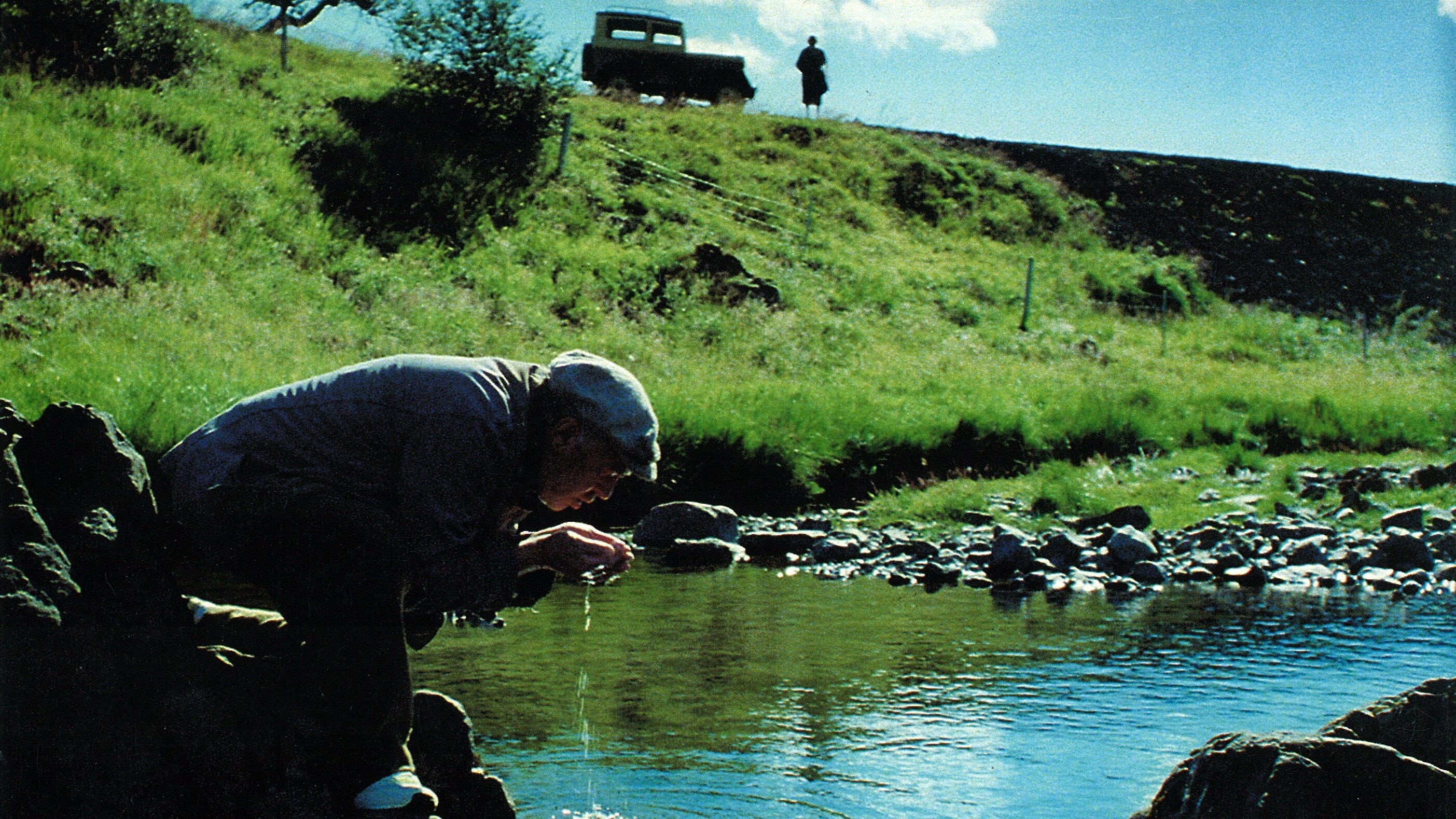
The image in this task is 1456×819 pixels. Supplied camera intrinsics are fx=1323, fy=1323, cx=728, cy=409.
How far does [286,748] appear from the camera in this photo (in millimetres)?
3445

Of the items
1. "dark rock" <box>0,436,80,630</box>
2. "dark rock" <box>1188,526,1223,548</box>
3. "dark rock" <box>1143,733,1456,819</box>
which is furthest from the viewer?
"dark rock" <box>1188,526,1223,548</box>

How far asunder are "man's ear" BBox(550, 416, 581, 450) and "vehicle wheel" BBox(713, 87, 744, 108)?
30.5 meters

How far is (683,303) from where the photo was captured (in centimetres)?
2064

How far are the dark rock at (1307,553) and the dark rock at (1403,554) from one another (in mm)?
369

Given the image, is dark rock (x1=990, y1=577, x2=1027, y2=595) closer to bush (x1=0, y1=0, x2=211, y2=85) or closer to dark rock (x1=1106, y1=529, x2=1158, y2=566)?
dark rock (x1=1106, y1=529, x2=1158, y2=566)

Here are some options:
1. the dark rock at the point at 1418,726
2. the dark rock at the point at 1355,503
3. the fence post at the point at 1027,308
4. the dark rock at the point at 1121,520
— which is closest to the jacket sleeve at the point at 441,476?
the dark rock at the point at 1418,726

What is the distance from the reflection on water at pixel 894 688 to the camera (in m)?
4.81

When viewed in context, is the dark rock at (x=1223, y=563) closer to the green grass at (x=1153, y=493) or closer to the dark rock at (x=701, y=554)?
the green grass at (x=1153, y=493)

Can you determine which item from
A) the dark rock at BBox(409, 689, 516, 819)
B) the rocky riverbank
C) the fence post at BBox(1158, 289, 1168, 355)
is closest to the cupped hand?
the dark rock at BBox(409, 689, 516, 819)

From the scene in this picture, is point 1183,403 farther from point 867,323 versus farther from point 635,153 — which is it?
point 635,153

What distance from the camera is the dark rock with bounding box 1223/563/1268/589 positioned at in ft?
32.0

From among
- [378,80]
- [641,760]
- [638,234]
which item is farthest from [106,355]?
[378,80]

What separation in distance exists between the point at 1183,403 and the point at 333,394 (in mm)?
16025

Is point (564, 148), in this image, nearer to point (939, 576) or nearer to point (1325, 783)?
point (939, 576)
